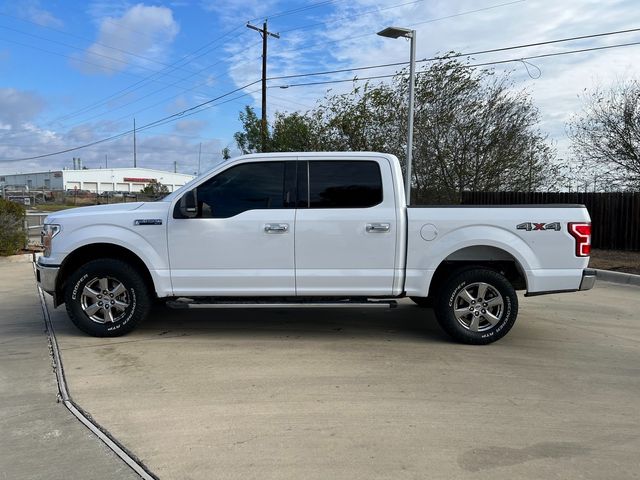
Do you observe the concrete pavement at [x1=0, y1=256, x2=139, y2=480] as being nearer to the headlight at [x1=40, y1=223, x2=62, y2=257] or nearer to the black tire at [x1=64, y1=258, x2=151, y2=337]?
the black tire at [x1=64, y1=258, x2=151, y2=337]

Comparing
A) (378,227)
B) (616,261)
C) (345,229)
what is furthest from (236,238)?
(616,261)

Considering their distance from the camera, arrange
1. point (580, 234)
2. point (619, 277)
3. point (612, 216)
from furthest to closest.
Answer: point (612, 216)
point (619, 277)
point (580, 234)

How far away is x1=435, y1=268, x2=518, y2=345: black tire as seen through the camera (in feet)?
18.3

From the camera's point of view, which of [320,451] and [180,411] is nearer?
[320,451]

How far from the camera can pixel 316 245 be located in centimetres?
555

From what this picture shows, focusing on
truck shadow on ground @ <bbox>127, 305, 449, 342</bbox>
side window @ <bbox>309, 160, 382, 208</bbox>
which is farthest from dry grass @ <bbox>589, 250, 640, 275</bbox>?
side window @ <bbox>309, 160, 382, 208</bbox>

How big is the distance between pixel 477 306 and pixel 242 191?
2.85 m

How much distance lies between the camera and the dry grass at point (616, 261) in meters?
11.1

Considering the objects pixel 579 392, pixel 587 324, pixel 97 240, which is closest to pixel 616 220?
pixel 587 324

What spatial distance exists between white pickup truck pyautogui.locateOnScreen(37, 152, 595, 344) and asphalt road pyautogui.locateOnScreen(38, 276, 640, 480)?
0.52 metres

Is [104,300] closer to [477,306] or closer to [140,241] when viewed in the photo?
[140,241]

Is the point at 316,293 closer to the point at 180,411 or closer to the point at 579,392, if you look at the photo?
the point at 180,411

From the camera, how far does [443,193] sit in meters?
17.0

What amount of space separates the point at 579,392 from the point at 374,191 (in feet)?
8.99
